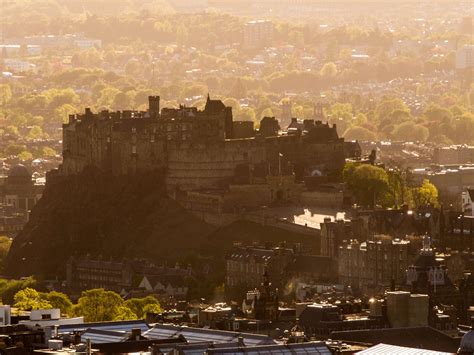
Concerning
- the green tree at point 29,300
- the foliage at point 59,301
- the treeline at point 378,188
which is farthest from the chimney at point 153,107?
the foliage at point 59,301

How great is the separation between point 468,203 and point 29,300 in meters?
37.9

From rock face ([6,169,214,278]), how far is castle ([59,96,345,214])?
39.3 inches

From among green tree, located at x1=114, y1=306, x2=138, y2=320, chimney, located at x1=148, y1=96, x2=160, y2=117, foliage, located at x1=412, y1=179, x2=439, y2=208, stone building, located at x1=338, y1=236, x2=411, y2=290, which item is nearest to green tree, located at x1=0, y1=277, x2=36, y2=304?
green tree, located at x1=114, y1=306, x2=138, y2=320

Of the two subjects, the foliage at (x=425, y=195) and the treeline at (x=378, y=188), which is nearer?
the treeline at (x=378, y=188)

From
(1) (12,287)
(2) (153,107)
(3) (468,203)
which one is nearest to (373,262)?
(1) (12,287)

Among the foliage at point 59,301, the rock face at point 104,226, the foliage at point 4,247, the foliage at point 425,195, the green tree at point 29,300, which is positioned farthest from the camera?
the foliage at point 4,247

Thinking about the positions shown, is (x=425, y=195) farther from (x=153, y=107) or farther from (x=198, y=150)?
(x=153, y=107)

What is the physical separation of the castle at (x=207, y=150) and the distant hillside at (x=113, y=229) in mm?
1185

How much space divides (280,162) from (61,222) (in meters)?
13.5

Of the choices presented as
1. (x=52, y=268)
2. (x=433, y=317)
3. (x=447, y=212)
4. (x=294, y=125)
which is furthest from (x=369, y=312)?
(x=294, y=125)

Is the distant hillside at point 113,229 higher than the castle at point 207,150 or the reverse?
the reverse

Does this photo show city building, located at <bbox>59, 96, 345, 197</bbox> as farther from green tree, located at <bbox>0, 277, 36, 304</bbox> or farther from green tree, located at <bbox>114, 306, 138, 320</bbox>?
green tree, located at <bbox>114, 306, 138, 320</bbox>

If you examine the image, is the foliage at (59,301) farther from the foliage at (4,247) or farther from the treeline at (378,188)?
the foliage at (4,247)

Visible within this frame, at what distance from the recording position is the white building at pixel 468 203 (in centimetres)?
15326
